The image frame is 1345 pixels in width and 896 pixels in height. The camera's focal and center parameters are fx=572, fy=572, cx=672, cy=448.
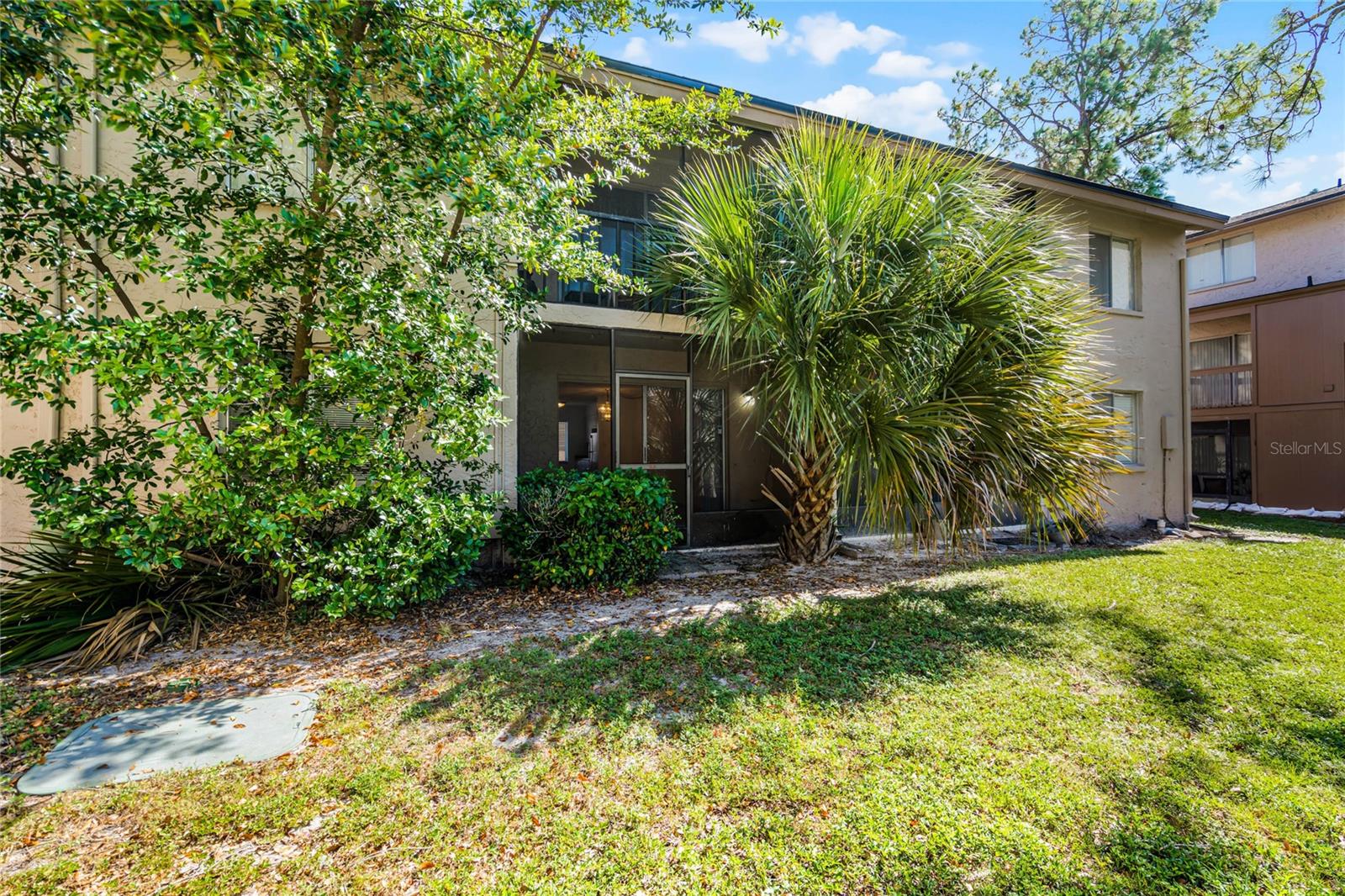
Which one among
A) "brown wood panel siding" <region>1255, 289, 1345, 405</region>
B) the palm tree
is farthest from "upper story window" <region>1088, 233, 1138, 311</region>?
"brown wood panel siding" <region>1255, 289, 1345, 405</region>

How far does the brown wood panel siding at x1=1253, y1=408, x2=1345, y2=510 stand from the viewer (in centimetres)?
1358

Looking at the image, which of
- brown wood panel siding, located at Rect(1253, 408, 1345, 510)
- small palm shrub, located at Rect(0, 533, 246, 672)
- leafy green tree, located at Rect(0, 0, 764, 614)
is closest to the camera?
leafy green tree, located at Rect(0, 0, 764, 614)

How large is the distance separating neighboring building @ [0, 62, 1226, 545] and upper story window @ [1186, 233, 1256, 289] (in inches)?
268

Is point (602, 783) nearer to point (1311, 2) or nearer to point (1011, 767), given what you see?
point (1011, 767)

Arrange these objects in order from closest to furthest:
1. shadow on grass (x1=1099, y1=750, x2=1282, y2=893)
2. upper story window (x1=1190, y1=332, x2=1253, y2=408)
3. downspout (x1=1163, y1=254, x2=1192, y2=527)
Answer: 1. shadow on grass (x1=1099, y1=750, x2=1282, y2=893)
2. downspout (x1=1163, y1=254, x2=1192, y2=527)
3. upper story window (x1=1190, y1=332, x2=1253, y2=408)

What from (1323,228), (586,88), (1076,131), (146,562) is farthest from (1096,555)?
(1076,131)

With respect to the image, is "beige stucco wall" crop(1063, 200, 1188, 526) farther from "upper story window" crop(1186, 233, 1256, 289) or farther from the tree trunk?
the tree trunk

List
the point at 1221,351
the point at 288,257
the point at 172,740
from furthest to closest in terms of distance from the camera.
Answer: the point at 1221,351 → the point at 288,257 → the point at 172,740

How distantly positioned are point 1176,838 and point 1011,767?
0.64 m

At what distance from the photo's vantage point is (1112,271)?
37.9ft

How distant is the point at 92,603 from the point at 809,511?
709cm

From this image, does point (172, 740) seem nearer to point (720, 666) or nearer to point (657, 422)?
point (720, 666)

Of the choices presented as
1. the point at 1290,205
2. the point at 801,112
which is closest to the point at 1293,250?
the point at 1290,205

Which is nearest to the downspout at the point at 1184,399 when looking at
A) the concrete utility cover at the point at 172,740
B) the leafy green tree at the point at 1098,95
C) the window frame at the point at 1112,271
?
the window frame at the point at 1112,271
